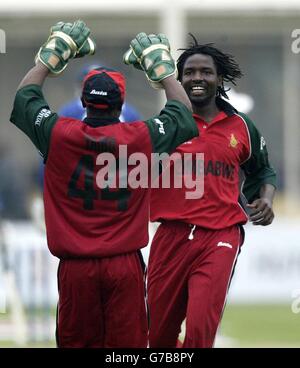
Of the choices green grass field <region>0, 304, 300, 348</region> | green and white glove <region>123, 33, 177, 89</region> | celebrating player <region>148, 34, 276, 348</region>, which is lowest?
green grass field <region>0, 304, 300, 348</region>

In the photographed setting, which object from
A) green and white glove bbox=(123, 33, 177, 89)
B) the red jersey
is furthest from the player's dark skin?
the red jersey

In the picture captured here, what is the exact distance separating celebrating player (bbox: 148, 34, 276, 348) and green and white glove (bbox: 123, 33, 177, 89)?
91 centimetres

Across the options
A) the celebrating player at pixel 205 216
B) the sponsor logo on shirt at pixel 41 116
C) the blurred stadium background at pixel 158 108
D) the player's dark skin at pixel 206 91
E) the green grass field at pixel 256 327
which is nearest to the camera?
the sponsor logo on shirt at pixel 41 116

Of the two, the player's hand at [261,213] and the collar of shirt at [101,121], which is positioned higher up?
the collar of shirt at [101,121]

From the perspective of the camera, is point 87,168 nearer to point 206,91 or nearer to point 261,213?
point 206,91

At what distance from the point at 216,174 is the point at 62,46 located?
4.99 ft

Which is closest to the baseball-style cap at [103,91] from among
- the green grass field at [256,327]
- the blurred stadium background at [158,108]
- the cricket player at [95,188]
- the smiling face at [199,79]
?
the cricket player at [95,188]

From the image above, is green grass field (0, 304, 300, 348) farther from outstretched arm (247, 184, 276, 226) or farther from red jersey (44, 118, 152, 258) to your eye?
red jersey (44, 118, 152, 258)

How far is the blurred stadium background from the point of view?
13289 mm

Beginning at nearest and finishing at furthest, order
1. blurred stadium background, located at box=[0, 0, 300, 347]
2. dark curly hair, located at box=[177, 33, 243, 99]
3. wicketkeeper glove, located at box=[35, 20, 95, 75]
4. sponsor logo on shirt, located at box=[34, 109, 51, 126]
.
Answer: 1. sponsor logo on shirt, located at box=[34, 109, 51, 126]
2. wicketkeeper glove, located at box=[35, 20, 95, 75]
3. dark curly hair, located at box=[177, 33, 243, 99]
4. blurred stadium background, located at box=[0, 0, 300, 347]

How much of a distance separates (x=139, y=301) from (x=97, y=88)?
1276mm

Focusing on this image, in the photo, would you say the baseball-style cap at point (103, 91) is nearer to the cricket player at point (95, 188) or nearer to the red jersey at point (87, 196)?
the cricket player at point (95, 188)

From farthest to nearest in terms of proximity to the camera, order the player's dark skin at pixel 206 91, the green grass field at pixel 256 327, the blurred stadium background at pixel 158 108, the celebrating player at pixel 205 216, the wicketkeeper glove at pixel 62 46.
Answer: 1. the blurred stadium background at pixel 158 108
2. the green grass field at pixel 256 327
3. the player's dark skin at pixel 206 91
4. the celebrating player at pixel 205 216
5. the wicketkeeper glove at pixel 62 46

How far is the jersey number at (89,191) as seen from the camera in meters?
6.95
